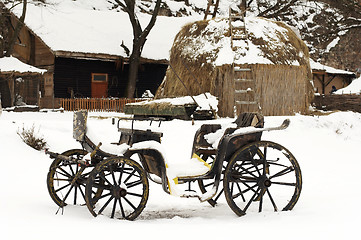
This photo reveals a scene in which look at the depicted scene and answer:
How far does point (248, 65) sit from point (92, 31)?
1520 cm

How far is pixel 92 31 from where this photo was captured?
28031 mm

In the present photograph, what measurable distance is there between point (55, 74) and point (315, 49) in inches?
1048

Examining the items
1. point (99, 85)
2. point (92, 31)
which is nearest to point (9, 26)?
point (92, 31)

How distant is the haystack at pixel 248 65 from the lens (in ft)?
50.3

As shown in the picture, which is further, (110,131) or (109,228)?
(110,131)

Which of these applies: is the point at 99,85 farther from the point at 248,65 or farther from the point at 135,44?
the point at 248,65

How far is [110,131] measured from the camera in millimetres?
12125

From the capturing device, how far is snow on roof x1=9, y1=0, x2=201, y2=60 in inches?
983

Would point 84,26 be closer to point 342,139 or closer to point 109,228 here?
point 342,139

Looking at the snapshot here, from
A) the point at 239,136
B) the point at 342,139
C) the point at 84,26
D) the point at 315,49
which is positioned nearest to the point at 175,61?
the point at 342,139

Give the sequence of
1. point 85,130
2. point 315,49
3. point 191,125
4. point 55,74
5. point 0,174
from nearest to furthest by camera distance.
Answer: point 85,130, point 0,174, point 191,125, point 55,74, point 315,49

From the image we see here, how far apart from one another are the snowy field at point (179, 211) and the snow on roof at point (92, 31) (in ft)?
48.1

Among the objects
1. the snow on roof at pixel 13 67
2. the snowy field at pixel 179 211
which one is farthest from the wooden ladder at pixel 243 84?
the snow on roof at pixel 13 67

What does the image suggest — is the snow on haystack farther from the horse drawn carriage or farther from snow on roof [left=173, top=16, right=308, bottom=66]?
the horse drawn carriage
